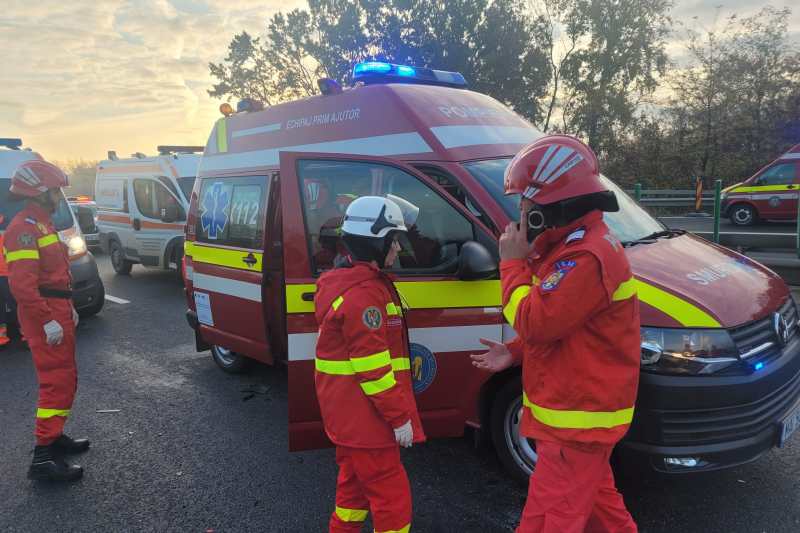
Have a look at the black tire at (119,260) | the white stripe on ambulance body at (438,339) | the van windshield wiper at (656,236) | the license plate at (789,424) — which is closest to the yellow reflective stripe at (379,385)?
the white stripe on ambulance body at (438,339)

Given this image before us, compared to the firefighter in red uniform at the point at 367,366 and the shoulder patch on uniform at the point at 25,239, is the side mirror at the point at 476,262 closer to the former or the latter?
the firefighter in red uniform at the point at 367,366

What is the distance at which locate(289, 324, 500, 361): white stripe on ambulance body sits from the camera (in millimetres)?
2816

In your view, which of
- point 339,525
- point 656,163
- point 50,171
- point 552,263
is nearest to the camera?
point 552,263

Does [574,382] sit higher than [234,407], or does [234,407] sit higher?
[574,382]

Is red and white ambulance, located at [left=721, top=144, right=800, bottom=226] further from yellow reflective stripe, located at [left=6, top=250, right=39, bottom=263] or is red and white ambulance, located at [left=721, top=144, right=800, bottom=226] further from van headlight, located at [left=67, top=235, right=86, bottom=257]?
yellow reflective stripe, located at [left=6, top=250, right=39, bottom=263]

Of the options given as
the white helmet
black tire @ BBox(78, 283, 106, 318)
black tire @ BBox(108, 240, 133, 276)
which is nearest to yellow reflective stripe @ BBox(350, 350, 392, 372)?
the white helmet

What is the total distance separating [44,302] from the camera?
313cm

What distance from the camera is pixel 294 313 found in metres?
2.82

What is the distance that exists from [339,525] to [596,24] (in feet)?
92.5

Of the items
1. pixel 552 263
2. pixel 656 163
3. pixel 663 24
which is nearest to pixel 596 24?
pixel 663 24

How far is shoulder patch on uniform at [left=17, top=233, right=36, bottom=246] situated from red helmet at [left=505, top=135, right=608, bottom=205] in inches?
114

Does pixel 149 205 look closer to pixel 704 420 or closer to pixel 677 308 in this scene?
pixel 677 308

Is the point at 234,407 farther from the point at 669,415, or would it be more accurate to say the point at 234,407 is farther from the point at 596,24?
the point at 596,24

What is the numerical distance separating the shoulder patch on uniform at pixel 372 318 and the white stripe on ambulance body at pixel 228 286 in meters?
2.01
